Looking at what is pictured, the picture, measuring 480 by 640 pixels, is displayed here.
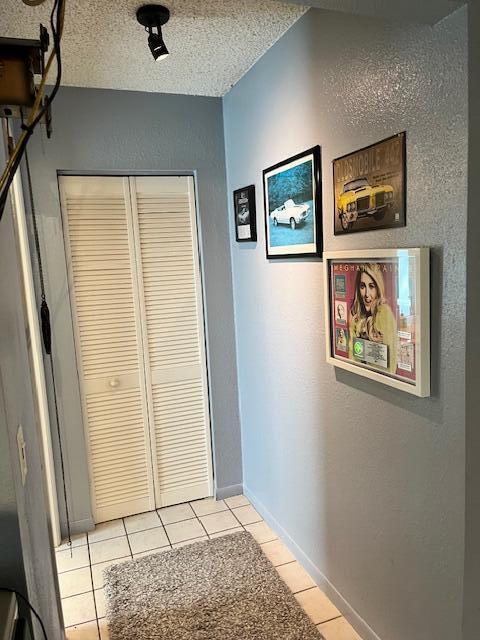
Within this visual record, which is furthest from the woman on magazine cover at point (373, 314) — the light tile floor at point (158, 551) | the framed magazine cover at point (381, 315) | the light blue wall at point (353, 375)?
the light tile floor at point (158, 551)

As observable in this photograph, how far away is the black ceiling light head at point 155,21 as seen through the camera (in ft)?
5.92

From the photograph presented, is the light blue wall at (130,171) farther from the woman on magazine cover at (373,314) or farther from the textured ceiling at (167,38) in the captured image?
the woman on magazine cover at (373,314)

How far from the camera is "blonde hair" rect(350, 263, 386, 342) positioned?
158 cm

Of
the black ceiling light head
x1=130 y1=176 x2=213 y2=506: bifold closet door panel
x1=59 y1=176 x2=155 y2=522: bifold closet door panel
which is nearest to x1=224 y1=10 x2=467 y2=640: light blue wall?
x1=130 y1=176 x2=213 y2=506: bifold closet door panel

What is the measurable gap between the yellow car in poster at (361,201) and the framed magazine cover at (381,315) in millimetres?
128

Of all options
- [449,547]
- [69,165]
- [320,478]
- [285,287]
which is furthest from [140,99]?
[449,547]

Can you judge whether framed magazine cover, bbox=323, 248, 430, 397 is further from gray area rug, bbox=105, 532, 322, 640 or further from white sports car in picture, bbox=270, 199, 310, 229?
gray area rug, bbox=105, 532, 322, 640

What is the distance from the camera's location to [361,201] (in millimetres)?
1667

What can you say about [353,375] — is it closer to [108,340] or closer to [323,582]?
[323,582]

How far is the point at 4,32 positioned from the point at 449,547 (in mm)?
2504

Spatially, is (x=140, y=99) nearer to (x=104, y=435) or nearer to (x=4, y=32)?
(x=4, y=32)

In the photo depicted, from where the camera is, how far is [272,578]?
7.57 feet

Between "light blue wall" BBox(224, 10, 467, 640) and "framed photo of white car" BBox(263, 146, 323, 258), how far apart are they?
5 cm

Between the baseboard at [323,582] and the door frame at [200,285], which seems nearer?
the baseboard at [323,582]
